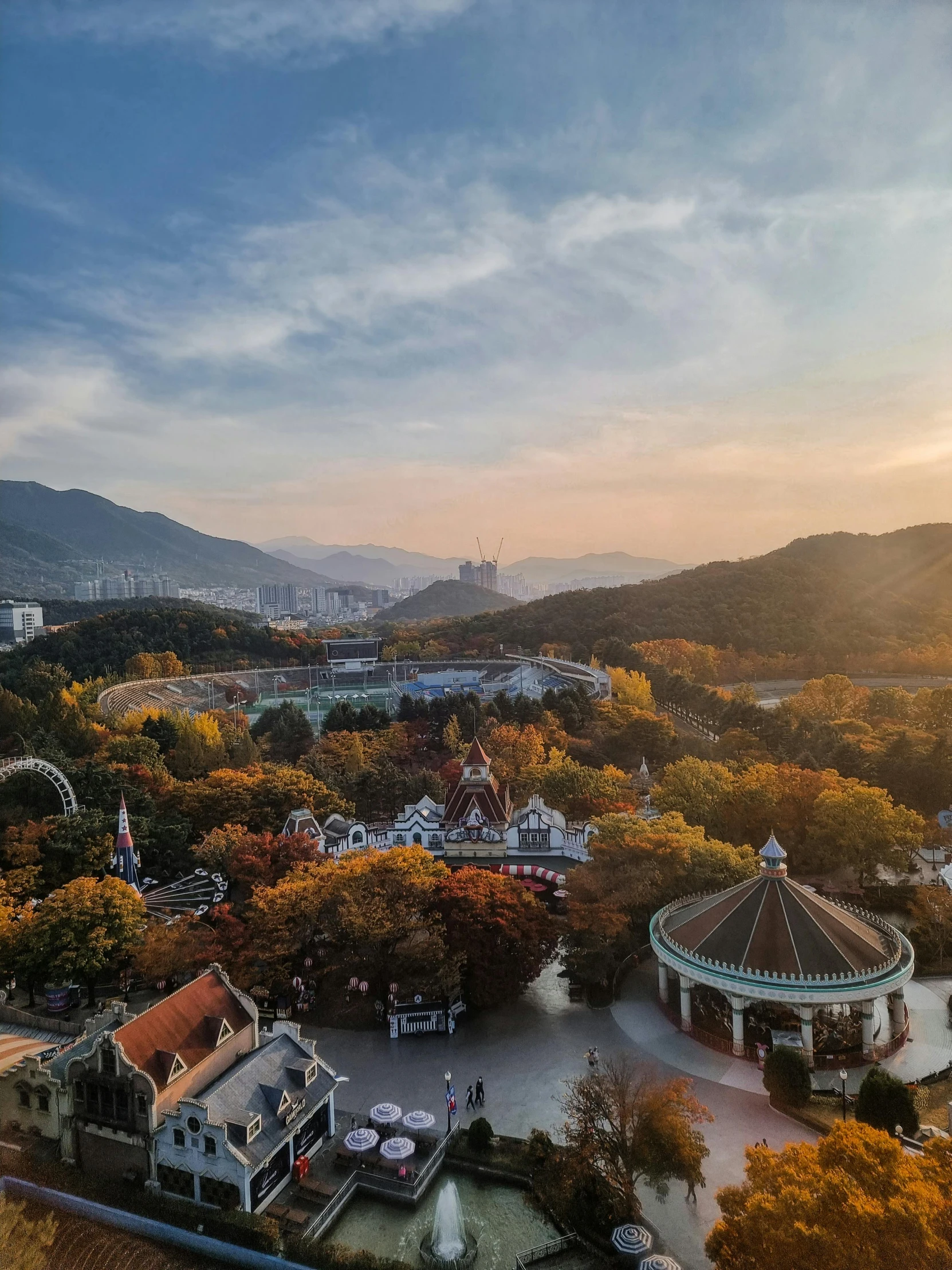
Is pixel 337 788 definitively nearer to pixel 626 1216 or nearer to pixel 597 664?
pixel 626 1216

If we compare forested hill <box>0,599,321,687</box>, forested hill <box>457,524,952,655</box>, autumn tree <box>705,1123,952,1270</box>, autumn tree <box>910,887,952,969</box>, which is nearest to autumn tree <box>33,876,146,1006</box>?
autumn tree <box>705,1123,952,1270</box>

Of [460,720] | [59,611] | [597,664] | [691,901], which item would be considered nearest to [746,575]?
[597,664]

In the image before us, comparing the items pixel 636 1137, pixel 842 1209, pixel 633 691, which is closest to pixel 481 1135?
pixel 636 1137

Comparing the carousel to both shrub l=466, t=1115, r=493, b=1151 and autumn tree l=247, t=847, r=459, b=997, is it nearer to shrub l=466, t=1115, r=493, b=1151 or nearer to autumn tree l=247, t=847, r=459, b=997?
autumn tree l=247, t=847, r=459, b=997

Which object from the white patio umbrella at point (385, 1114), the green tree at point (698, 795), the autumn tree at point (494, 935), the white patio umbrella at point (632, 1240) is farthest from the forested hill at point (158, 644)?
the white patio umbrella at point (632, 1240)

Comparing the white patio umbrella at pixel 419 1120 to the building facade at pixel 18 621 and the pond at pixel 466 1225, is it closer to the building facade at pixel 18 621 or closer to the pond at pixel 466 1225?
the pond at pixel 466 1225

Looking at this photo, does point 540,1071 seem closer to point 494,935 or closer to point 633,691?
point 494,935
